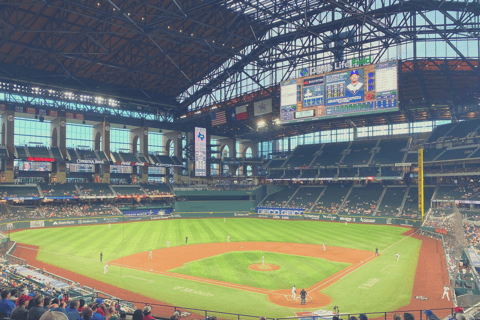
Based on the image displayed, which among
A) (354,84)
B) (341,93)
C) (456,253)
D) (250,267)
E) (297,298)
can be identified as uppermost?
(354,84)

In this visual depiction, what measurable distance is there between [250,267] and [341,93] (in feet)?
83.5

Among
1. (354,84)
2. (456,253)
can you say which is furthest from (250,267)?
(354,84)

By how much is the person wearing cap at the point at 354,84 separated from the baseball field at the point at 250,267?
18.9 m

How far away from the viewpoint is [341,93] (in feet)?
146

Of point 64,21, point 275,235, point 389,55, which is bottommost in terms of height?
point 275,235

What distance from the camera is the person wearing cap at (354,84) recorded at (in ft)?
142

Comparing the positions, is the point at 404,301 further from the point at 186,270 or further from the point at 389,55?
the point at 389,55

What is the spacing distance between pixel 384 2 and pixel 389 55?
9245mm

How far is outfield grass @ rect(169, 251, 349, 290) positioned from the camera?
27281 millimetres

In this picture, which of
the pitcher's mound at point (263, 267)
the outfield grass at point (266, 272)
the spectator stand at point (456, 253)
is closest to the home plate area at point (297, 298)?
the outfield grass at point (266, 272)

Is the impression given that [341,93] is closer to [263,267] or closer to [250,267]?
[263,267]

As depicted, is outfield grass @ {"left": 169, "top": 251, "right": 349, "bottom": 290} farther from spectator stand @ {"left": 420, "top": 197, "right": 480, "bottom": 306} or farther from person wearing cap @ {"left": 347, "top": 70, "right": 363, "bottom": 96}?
person wearing cap @ {"left": 347, "top": 70, "right": 363, "bottom": 96}

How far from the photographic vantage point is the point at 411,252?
3675cm

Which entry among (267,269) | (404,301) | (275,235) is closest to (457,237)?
(404,301)
